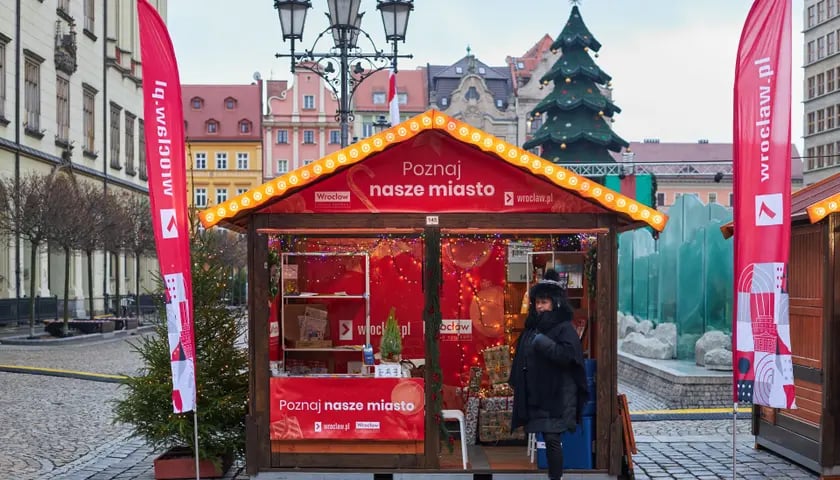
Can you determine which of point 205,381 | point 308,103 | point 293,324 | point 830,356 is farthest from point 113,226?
point 308,103

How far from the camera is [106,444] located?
11.1 meters

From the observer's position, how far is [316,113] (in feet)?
269

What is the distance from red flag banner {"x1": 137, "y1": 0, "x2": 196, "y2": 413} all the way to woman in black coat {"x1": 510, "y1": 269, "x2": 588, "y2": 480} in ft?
9.07

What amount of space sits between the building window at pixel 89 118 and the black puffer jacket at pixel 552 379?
114 ft

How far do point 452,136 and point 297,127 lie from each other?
74460mm

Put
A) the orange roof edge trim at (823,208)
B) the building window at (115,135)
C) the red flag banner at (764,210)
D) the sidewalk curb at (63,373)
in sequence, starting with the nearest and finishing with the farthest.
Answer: the red flag banner at (764,210), the orange roof edge trim at (823,208), the sidewalk curb at (63,373), the building window at (115,135)

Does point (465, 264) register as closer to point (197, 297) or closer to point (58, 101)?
point (197, 297)

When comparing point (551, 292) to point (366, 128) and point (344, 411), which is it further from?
point (366, 128)

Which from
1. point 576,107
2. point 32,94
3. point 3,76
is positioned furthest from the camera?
point 576,107

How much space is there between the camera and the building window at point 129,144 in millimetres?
46125

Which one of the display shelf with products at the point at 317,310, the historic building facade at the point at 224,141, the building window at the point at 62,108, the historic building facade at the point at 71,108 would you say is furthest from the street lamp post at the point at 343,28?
the historic building facade at the point at 224,141

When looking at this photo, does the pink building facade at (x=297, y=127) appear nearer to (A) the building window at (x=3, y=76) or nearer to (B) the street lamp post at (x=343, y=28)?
(A) the building window at (x=3, y=76)

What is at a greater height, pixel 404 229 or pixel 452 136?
pixel 452 136

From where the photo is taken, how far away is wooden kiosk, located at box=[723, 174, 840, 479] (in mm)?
8781
